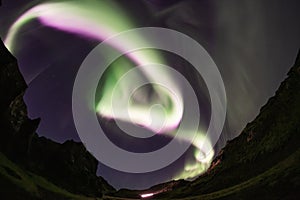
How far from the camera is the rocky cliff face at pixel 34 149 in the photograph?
23.4 feet

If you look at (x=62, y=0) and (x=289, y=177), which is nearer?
(x=289, y=177)

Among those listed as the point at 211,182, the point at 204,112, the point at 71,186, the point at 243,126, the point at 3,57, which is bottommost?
the point at 71,186

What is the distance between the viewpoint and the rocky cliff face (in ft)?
23.4

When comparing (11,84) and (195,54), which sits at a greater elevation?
(195,54)

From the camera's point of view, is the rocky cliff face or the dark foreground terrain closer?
the dark foreground terrain

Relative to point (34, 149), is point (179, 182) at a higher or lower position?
higher

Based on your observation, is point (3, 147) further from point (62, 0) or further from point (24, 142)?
point (62, 0)

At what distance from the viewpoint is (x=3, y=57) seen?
722 centimetres

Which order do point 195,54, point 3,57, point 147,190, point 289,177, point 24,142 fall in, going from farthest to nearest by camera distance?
point 195,54 < point 147,190 < point 24,142 < point 3,57 < point 289,177

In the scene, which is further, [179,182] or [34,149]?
[179,182]

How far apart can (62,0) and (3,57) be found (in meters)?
3.22

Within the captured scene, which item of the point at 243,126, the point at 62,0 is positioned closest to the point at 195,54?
the point at 243,126

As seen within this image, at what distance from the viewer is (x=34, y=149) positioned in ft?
26.7

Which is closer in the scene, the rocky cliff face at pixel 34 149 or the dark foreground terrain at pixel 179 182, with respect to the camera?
the dark foreground terrain at pixel 179 182
